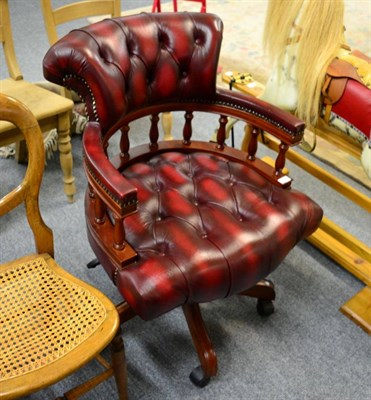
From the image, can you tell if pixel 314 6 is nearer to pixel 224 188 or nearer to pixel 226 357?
pixel 224 188

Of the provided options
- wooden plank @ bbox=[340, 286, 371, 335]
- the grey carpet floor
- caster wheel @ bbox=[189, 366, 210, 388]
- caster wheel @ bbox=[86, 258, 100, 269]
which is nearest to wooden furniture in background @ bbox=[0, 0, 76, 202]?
the grey carpet floor

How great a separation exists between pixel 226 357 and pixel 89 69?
3.32 feet

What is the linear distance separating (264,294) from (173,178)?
53 centimetres

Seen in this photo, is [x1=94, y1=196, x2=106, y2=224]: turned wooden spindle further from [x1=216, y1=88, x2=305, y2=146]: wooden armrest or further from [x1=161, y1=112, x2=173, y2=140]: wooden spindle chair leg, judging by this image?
[x1=161, y1=112, x2=173, y2=140]: wooden spindle chair leg

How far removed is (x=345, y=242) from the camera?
1.87 meters

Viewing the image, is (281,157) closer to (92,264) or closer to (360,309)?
(360,309)

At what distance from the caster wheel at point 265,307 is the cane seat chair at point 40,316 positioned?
608mm

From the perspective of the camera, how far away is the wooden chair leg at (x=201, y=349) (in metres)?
1.49

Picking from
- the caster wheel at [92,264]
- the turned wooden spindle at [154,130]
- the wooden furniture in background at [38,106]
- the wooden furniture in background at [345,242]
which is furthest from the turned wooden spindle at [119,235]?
the wooden furniture in background at [345,242]

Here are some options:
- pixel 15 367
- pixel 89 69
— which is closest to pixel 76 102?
pixel 89 69

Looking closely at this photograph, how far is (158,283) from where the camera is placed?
121cm

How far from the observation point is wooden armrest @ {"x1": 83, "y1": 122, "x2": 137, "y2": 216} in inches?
43.8

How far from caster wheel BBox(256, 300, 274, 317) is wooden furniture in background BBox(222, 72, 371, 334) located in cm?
27

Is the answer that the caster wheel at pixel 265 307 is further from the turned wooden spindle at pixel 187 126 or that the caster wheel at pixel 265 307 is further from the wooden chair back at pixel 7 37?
the wooden chair back at pixel 7 37
